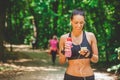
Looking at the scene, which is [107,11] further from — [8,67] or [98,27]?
[8,67]

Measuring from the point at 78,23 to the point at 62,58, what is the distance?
1.98ft

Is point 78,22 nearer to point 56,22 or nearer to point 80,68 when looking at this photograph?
point 80,68

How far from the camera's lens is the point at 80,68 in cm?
484

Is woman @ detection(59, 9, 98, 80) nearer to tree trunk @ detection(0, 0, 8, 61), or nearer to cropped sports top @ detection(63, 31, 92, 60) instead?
cropped sports top @ detection(63, 31, 92, 60)

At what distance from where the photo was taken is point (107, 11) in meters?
19.5

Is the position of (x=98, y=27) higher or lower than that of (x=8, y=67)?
higher

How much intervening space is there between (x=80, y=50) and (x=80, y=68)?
10.7 inches

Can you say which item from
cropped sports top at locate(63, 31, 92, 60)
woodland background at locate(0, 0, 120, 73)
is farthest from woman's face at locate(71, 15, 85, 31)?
woodland background at locate(0, 0, 120, 73)

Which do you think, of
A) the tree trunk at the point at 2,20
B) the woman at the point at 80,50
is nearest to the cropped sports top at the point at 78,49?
the woman at the point at 80,50

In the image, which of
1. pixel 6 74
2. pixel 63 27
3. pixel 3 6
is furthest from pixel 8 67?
pixel 63 27

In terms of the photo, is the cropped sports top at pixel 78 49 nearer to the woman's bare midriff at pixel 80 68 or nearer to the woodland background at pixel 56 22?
the woman's bare midriff at pixel 80 68

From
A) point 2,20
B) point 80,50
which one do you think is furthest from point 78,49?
point 2,20

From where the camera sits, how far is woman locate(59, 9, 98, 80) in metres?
4.76

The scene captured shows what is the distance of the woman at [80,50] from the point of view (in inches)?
187
